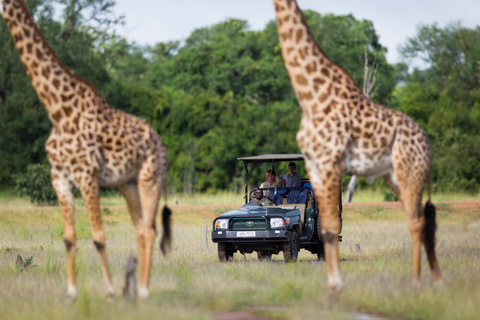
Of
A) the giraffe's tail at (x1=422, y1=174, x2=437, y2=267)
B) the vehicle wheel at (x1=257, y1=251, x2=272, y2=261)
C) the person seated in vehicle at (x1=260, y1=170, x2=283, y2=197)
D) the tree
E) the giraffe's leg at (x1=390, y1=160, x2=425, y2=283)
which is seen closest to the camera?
the giraffe's leg at (x1=390, y1=160, x2=425, y2=283)

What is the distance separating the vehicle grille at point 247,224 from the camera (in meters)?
14.5

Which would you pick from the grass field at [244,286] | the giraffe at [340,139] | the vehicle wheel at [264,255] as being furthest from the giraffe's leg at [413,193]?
the vehicle wheel at [264,255]

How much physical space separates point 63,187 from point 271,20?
57298mm

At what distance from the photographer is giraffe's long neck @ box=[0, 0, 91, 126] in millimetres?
9148

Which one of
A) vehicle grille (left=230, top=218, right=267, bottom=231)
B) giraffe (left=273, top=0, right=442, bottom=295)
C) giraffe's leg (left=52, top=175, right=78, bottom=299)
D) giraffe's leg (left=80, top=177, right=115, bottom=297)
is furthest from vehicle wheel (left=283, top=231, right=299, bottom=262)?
giraffe's leg (left=52, top=175, right=78, bottom=299)

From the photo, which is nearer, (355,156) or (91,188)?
(91,188)

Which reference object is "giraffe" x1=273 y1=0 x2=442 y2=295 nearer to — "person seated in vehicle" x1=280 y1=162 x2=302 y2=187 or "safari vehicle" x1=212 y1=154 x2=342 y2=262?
"safari vehicle" x1=212 y1=154 x2=342 y2=262

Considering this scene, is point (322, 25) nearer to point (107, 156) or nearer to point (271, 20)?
point (271, 20)

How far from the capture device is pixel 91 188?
8977 mm

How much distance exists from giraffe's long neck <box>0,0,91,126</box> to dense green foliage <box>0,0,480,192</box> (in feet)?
109

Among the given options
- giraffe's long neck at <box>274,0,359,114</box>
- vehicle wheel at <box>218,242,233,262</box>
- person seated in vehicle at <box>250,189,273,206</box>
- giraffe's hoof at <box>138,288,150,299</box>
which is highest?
giraffe's long neck at <box>274,0,359,114</box>

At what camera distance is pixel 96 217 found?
9102mm

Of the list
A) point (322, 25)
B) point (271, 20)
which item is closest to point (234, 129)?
point (322, 25)

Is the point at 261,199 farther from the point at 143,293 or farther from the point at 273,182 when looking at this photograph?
the point at 143,293
